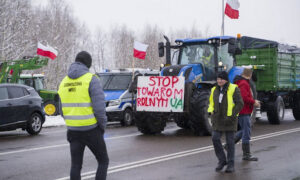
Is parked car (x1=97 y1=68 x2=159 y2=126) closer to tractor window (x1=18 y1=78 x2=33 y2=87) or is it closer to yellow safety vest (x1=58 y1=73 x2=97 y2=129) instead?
tractor window (x1=18 y1=78 x2=33 y2=87)

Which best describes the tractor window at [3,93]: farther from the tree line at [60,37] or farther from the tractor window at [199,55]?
the tree line at [60,37]

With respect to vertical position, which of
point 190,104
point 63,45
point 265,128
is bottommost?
point 265,128

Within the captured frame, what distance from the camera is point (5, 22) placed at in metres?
38.2

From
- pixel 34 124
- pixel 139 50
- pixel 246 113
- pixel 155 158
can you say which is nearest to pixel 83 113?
pixel 155 158

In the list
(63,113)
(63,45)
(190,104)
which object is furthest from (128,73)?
(63,45)

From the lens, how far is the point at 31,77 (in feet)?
82.8

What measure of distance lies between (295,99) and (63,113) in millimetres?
15346

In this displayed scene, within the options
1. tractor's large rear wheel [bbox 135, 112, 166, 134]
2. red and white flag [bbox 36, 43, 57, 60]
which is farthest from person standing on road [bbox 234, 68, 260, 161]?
red and white flag [bbox 36, 43, 57, 60]

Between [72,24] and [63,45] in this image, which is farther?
[72,24]

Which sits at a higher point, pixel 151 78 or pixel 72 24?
pixel 72 24

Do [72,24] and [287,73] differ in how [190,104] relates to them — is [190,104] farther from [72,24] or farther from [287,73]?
[72,24]

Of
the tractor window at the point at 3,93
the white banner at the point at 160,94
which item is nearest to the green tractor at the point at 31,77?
the tractor window at the point at 3,93

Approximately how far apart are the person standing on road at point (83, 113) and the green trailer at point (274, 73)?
1138 centimetres

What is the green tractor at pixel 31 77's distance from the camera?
22234 mm
